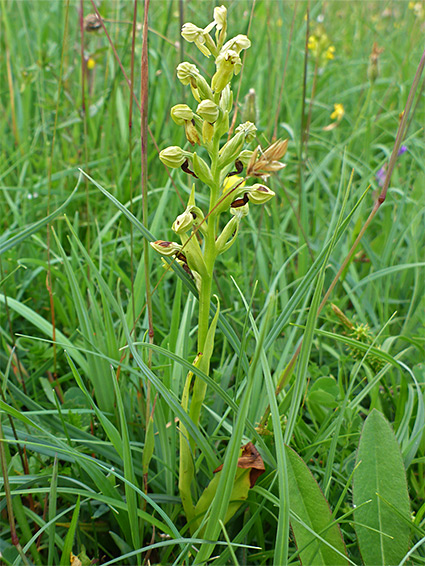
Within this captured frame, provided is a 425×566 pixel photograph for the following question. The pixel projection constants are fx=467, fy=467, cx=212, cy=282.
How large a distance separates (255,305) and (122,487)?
0.77 meters

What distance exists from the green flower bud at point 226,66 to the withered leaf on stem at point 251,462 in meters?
0.66

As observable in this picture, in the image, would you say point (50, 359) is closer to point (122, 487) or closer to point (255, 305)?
point (122, 487)

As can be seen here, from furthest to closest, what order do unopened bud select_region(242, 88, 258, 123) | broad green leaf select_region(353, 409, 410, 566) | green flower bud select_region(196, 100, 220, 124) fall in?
unopened bud select_region(242, 88, 258, 123) → broad green leaf select_region(353, 409, 410, 566) → green flower bud select_region(196, 100, 220, 124)

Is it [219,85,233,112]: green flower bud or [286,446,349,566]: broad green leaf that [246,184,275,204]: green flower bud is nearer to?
[219,85,233,112]: green flower bud

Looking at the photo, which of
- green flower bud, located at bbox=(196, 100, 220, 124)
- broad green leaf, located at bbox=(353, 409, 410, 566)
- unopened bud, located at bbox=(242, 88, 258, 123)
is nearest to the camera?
green flower bud, located at bbox=(196, 100, 220, 124)

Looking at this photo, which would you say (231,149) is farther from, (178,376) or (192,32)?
(178,376)

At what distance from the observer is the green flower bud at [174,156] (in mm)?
832

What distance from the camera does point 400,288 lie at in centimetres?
166

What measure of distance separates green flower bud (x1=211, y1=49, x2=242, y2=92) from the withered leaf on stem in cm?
66

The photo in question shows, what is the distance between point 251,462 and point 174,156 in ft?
1.90

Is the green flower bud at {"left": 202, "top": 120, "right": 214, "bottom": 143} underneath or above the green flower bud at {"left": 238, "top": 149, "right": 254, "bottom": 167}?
above

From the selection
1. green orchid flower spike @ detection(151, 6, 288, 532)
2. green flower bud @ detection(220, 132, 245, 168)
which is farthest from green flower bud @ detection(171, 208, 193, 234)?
green flower bud @ detection(220, 132, 245, 168)

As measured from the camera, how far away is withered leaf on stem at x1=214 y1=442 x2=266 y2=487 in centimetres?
86

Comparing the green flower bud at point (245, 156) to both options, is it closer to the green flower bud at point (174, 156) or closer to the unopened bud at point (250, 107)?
the green flower bud at point (174, 156)
